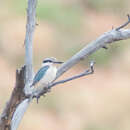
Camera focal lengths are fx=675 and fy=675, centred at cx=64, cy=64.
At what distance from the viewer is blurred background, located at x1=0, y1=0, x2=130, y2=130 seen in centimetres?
1044

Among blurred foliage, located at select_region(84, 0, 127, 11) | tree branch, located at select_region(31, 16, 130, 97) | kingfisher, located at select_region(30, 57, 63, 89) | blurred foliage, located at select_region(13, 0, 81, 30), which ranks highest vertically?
blurred foliage, located at select_region(84, 0, 127, 11)

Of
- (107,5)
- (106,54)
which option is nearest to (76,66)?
(106,54)

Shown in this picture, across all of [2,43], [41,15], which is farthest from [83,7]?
[2,43]

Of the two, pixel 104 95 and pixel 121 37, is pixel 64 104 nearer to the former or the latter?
pixel 104 95

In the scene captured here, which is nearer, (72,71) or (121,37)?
(121,37)

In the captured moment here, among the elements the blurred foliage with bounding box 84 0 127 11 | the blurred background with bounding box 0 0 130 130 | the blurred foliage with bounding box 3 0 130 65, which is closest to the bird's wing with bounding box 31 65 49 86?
the blurred background with bounding box 0 0 130 130

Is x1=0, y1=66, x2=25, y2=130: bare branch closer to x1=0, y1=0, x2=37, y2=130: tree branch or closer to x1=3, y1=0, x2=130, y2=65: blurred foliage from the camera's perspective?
x1=0, y1=0, x2=37, y2=130: tree branch

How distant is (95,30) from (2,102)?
3.79m

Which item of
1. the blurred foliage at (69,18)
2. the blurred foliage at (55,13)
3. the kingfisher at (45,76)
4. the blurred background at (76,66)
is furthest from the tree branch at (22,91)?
the blurred foliage at (55,13)

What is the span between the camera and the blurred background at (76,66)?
10.4 metres

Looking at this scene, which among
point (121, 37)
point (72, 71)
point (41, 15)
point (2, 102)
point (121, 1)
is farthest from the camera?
point (121, 1)

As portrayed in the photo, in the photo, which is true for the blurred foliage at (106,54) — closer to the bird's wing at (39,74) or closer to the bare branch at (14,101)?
the bird's wing at (39,74)

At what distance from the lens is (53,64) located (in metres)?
5.18

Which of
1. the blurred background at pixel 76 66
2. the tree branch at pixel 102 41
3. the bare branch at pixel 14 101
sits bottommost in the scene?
the bare branch at pixel 14 101
